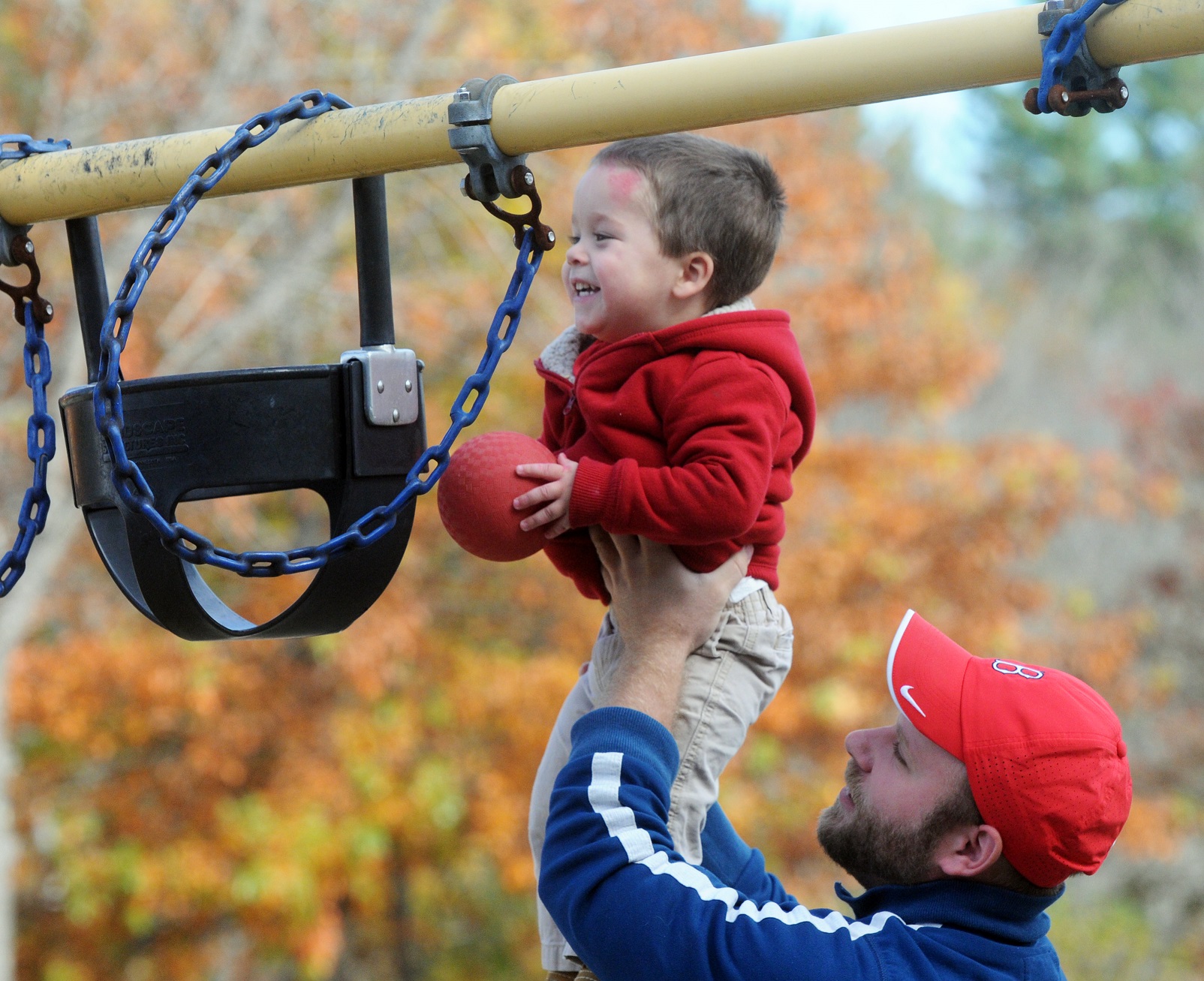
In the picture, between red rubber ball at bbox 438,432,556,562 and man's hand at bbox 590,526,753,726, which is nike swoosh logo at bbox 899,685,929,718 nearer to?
man's hand at bbox 590,526,753,726

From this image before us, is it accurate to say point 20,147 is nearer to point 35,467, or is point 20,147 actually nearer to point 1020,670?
point 35,467

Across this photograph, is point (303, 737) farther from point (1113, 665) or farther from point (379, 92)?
point (1113, 665)

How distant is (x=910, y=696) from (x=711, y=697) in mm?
299

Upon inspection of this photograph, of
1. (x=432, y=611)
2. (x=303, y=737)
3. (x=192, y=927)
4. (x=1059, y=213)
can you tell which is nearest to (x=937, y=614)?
(x=432, y=611)

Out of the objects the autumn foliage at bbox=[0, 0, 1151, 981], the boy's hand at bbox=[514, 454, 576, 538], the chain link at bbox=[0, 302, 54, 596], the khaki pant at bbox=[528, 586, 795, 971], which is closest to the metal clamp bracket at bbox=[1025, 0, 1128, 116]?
the boy's hand at bbox=[514, 454, 576, 538]

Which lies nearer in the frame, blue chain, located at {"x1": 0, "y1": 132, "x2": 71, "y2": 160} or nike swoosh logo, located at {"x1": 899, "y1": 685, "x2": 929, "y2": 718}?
nike swoosh logo, located at {"x1": 899, "y1": 685, "x2": 929, "y2": 718}

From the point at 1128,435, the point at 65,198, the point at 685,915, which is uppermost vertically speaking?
the point at 1128,435

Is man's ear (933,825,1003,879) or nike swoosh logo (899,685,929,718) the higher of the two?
nike swoosh logo (899,685,929,718)

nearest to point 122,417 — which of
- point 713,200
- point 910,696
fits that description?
point 713,200

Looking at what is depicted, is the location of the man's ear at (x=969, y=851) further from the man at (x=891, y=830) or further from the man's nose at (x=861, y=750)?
the man's nose at (x=861, y=750)

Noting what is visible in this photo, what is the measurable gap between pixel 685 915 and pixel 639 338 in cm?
78

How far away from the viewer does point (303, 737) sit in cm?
826

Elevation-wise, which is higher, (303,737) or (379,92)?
(379,92)

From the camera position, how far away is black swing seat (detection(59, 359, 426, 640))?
1691 millimetres
